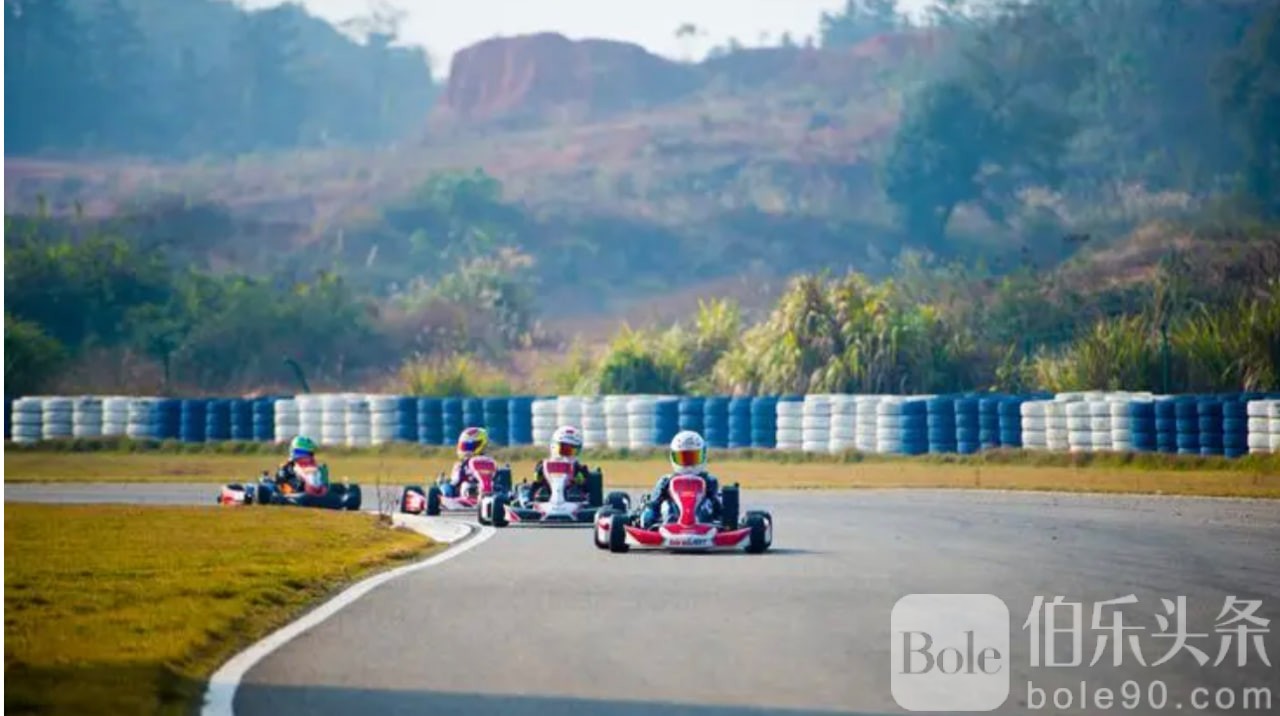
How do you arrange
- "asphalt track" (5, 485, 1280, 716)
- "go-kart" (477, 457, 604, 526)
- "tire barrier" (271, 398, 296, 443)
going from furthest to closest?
"tire barrier" (271, 398, 296, 443), "go-kart" (477, 457, 604, 526), "asphalt track" (5, 485, 1280, 716)

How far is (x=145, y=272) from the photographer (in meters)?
79.6

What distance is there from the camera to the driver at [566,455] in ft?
87.5

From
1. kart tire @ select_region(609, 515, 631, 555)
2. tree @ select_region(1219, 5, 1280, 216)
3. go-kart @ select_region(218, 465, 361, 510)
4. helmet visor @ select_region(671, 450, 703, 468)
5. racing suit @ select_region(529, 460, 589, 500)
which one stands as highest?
tree @ select_region(1219, 5, 1280, 216)

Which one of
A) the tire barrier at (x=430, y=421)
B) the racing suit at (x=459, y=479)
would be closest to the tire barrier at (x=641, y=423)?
the tire barrier at (x=430, y=421)

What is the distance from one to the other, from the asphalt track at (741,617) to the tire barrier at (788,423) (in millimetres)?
16914

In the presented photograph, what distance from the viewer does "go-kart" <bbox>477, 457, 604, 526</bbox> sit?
2691 centimetres

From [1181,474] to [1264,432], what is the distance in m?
1.36

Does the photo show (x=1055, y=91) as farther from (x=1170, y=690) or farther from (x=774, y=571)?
(x=1170, y=690)

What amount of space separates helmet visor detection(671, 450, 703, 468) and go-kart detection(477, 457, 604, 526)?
13.1ft

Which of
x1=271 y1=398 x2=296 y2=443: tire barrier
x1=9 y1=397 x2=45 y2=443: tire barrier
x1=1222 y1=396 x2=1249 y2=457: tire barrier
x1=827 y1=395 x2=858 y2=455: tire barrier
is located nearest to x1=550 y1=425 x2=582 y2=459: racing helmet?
x1=1222 y1=396 x2=1249 y2=457: tire barrier

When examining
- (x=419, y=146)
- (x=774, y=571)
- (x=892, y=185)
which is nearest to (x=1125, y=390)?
(x=774, y=571)

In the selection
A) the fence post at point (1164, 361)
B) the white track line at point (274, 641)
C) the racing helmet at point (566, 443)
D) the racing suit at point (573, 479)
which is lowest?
the white track line at point (274, 641)

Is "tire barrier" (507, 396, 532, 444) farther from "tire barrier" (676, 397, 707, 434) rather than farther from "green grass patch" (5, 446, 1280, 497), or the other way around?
"tire barrier" (676, 397, 707, 434)

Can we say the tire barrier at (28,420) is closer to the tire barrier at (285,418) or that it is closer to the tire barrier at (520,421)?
the tire barrier at (285,418)
